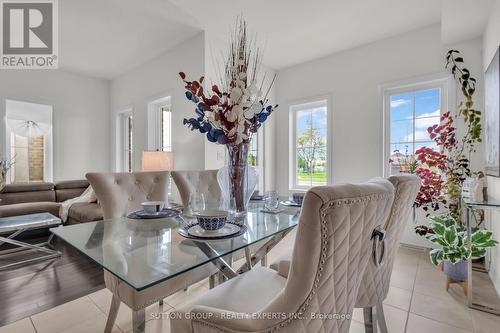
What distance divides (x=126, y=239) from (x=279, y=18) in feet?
9.04

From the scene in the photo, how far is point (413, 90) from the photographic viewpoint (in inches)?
120

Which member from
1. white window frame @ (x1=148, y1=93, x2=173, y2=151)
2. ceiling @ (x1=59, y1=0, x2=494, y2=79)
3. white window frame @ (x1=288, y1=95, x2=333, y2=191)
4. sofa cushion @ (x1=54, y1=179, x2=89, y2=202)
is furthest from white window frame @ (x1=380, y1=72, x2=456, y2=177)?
sofa cushion @ (x1=54, y1=179, x2=89, y2=202)

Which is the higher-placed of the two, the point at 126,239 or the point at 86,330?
the point at 126,239

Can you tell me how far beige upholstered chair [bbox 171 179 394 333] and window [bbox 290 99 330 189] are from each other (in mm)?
2988

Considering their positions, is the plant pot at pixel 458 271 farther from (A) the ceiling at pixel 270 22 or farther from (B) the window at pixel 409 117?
(A) the ceiling at pixel 270 22

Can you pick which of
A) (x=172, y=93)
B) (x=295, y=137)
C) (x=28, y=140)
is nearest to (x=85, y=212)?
(x=172, y=93)

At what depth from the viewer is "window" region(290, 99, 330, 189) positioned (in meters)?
3.80

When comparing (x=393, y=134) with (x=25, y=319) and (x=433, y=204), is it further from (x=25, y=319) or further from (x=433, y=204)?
(x=25, y=319)

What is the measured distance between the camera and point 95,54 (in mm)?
3871

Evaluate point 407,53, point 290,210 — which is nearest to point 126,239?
point 290,210

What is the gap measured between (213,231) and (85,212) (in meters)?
2.82

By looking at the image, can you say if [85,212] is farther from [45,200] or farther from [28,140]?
[28,140]

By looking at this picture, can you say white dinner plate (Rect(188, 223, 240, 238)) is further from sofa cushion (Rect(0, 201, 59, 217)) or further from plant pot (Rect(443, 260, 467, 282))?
sofa cushion (Rect(0, 201, 59, 217))

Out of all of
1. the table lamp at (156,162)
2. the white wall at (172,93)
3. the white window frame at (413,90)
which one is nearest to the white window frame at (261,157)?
the white wall at (172,93)
